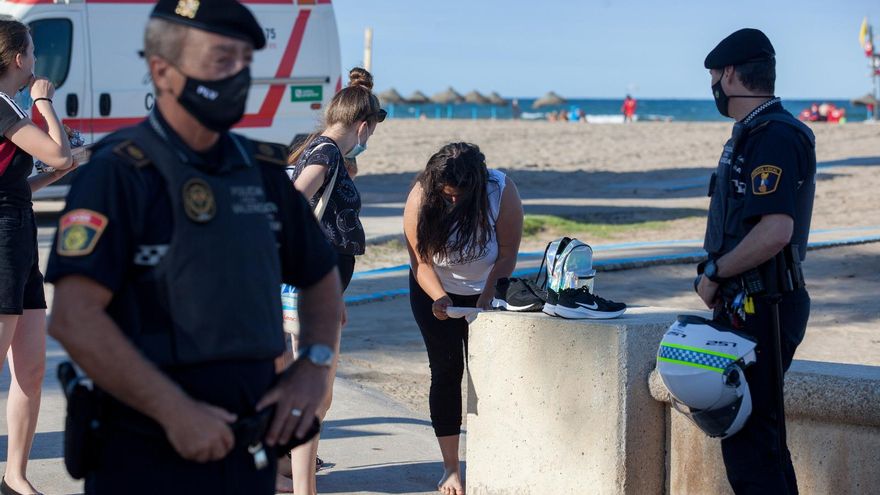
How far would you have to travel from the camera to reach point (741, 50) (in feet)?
12.1

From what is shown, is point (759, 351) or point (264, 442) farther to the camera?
point (759, 351)

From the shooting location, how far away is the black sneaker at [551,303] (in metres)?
4.39

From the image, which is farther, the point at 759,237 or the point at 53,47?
the point at 53,47

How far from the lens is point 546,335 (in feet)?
14.4

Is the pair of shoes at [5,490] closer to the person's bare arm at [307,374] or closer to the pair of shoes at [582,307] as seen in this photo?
the pair of shoes at [582,307]

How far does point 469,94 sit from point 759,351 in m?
93.8

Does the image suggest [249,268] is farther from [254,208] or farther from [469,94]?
[469,94]

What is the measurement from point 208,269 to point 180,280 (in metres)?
0.06

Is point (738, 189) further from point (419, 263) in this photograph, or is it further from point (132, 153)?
point (132, 153)

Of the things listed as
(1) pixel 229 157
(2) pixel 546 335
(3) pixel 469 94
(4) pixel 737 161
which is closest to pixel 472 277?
(2) pixel 546 335

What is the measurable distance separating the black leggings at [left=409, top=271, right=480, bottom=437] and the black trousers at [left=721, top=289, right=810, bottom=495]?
5.15ft

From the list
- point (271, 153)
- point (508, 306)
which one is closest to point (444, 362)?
point (508, 306)

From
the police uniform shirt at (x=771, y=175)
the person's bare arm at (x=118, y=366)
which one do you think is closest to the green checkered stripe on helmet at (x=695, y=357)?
the police uniform shirt at (x=771, y=175)

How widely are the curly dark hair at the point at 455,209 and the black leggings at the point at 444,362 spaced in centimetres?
23
